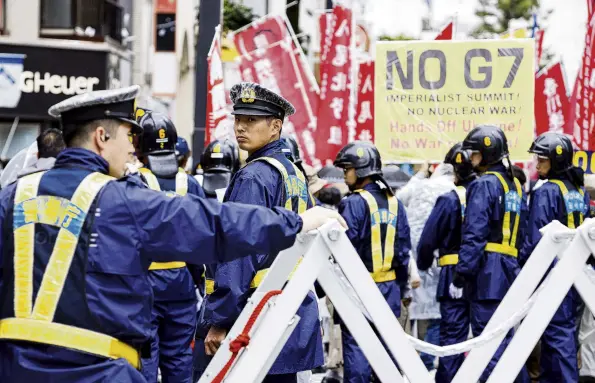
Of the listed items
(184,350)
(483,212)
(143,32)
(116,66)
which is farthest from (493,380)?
(143,32)

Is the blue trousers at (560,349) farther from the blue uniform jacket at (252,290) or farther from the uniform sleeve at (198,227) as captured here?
the uniform sleeve at (198,227)

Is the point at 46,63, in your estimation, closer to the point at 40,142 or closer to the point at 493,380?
the point at 40,142

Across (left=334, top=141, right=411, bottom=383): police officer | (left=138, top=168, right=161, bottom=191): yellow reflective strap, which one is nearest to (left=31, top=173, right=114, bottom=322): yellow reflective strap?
(left=138, top=168, right=161, bottom=191): yellow reflective strap

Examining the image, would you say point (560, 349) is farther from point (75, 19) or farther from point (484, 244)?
point (75, 19)

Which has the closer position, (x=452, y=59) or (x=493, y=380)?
(x=493, y=380)

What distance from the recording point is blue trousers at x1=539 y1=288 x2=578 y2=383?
9594 mm

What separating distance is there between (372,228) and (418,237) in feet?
7.89

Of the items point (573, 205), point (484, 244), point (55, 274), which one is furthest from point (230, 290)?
point (573, 205)

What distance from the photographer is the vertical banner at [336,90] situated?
14.3 m

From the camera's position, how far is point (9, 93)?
2509 cm

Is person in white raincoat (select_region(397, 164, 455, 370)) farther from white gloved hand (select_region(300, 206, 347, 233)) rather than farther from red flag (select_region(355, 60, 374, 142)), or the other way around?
white gloved hand (select_region(300, 206, 347, 233))

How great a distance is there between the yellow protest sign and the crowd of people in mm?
1168

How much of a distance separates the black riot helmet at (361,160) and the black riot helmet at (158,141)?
6.29ft

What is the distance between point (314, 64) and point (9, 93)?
28387 millimetres
